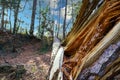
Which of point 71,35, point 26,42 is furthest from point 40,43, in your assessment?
point 71,35

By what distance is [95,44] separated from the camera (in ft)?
5.35

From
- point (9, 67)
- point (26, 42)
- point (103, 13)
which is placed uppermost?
point (103, 13)

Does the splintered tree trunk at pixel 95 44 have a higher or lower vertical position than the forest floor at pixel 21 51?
higher

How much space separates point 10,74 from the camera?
1178cm

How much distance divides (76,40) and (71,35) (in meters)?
0.16

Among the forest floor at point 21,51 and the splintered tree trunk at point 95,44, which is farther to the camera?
the forest floor at point 21,51

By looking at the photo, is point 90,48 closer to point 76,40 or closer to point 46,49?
point 76,40

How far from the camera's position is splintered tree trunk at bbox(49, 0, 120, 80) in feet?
4.74

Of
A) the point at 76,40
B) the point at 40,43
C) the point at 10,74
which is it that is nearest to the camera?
the point at 76,40

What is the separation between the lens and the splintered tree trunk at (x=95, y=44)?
145cm

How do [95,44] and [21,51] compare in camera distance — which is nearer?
[95,44]

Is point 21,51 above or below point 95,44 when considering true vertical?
below

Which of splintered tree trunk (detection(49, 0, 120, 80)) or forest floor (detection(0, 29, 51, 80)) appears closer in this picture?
splintered tree trunk (detection(49, 0, 120, 80))

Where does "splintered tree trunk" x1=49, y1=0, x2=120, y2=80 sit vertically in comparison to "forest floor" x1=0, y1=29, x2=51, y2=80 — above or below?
above
